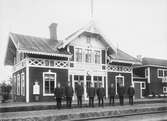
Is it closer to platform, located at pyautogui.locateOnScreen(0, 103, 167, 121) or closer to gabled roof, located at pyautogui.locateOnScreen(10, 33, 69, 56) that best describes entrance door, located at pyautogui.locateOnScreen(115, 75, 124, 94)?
gabled roof, located at pyautogui.locateOnScreen(10, 33, 69, 56)

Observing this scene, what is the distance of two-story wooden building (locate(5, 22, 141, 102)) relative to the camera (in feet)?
71.0

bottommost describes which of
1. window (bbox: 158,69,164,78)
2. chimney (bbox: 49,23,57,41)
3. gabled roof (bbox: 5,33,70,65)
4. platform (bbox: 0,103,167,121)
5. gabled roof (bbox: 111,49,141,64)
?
platform (bbox: 0,103,167,121)

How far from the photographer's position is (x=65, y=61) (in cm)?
2347

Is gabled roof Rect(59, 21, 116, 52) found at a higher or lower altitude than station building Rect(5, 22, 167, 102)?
→ higher

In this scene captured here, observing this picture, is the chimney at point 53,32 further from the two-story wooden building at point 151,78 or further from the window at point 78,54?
the two-story wooden building at point 151,78

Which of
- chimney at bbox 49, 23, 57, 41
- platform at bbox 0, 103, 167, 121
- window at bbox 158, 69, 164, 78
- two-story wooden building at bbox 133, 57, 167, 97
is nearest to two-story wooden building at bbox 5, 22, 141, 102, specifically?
chimney at bbox 49, 23, 57, 41

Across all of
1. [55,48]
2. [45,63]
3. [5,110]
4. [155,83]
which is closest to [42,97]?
[45,63]

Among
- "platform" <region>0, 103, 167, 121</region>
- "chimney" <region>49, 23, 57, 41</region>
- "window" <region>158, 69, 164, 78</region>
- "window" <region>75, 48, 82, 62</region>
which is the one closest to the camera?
"platform" <region>0, 103, 167, 121</region>

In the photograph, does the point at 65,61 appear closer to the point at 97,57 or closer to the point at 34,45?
the point at 34,45

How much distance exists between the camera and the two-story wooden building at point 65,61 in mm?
21641

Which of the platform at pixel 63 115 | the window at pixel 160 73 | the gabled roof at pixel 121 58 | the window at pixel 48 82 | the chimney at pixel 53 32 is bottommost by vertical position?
the platform at pixel 63 115

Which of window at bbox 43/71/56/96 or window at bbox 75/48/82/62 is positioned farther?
window at bbox 75/48/82/62

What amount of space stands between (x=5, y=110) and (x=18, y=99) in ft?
30.8

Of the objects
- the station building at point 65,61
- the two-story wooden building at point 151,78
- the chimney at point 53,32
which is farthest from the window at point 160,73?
the chimney at point 53,32
